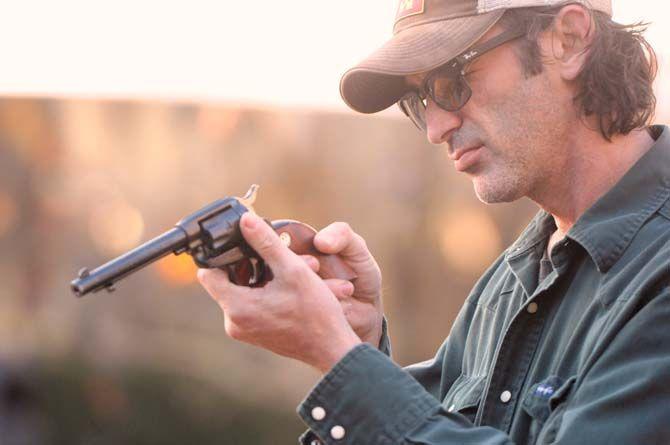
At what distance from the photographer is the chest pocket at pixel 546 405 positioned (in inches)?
82.9

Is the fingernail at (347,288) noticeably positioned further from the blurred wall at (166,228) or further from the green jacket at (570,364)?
the blurred wall at (166,228)

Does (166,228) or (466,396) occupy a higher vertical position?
(166,228)

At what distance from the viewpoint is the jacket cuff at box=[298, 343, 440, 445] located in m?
2.07

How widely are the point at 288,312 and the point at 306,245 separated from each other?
50 cm

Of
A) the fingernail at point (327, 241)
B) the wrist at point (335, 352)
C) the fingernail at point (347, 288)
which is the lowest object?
the wrist at point (335, 352)

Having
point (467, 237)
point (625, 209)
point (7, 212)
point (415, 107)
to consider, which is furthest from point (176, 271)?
point (625, 209)

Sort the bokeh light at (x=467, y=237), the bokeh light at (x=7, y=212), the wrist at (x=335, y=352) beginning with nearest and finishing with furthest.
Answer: the wrist at (x=335, y=352) < the bokeh light at (x=467, y=237) < the bokeh light at (x=7, y=212)

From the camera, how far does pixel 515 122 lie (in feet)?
8.49

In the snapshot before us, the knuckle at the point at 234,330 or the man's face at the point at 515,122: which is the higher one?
the man's face at the point at 515,122

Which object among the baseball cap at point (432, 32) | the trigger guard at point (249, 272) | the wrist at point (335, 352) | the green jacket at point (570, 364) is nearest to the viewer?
the green jacket at point (570, 364)

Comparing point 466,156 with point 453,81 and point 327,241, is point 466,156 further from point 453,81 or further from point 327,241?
point 327,241

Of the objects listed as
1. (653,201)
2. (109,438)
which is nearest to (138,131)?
Answer: (109,438)

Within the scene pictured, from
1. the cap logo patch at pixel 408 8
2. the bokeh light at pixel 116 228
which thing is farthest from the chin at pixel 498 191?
the bokeh light at pixel 116 228

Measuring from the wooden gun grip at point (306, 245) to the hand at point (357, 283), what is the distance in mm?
21
